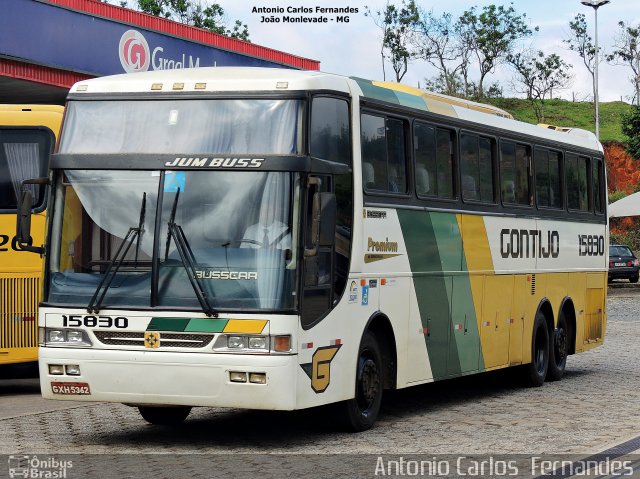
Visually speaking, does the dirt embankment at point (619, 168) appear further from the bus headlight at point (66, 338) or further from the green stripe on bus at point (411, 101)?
the bus headlight at point (66, 338)

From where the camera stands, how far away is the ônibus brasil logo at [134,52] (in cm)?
2892

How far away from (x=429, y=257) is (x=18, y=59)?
13.8 metres

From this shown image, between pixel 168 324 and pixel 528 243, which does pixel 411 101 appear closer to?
pixel 528 243

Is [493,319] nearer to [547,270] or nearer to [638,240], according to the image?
[547,270]

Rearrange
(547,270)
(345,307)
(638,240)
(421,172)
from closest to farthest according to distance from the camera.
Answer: (345,307), (421,172), (547,270), (638,240)

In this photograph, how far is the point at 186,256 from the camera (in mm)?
11281

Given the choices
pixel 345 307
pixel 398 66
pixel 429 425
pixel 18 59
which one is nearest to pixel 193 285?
pixel 345 307

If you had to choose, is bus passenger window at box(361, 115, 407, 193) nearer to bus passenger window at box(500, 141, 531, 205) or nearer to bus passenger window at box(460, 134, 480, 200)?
bus passenger window at box(460, 134, 480, 200)

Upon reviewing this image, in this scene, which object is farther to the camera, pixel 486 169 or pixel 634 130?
pixel 634 130

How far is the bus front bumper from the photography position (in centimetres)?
1095

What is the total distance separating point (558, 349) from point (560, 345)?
0.29 ft

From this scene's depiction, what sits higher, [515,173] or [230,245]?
[515,173]

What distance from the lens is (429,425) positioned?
43.5ft

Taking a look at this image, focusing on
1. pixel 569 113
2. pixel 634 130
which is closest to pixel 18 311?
pixel 634 130
